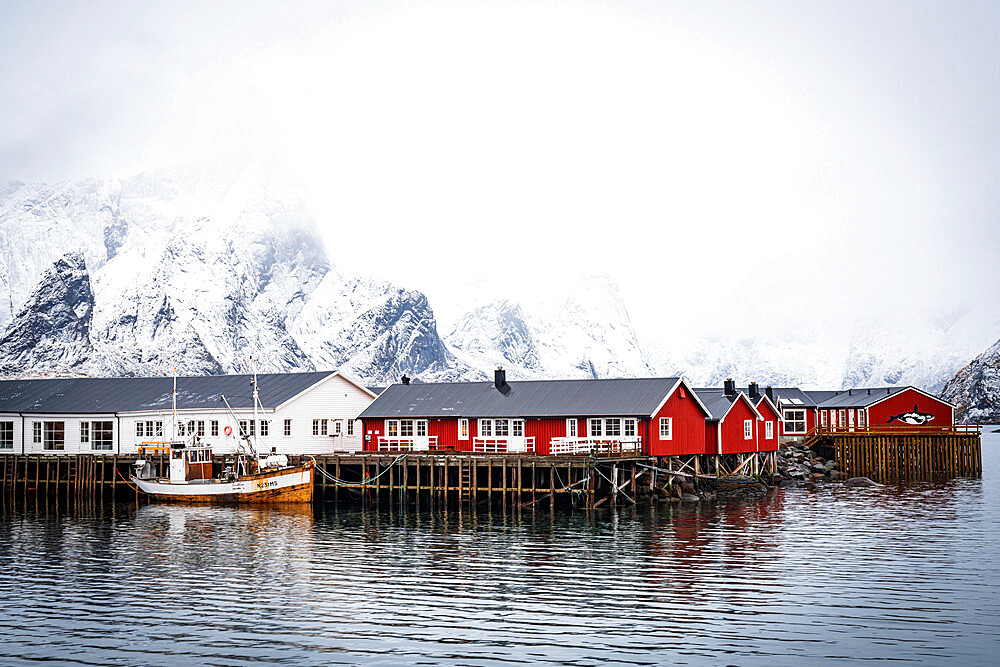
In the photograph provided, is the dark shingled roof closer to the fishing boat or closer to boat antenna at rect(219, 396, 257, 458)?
the fishing boat

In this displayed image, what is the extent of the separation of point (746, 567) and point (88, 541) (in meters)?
27.5

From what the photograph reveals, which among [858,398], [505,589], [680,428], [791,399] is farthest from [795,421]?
[505,589]

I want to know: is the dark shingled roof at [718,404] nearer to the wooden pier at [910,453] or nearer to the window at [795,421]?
the wooden pier at [910,453]

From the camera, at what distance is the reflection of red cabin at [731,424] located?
6750 cm

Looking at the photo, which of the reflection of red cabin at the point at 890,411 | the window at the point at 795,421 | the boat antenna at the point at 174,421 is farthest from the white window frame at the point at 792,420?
the boat antenna at the point at 174,421

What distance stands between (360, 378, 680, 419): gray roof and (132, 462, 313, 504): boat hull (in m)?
9.60

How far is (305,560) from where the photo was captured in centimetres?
→ 3906

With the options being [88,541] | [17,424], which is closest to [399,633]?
[88,541]

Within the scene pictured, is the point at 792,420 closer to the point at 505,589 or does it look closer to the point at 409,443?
the point at 409,443

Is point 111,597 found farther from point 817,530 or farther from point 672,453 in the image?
point 672,453

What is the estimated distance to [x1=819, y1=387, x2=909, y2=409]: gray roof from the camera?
348ft

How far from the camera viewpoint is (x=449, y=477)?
62.0 meters

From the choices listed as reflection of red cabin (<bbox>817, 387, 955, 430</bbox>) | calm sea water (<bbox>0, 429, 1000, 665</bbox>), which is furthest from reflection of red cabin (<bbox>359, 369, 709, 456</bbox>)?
reflection of red cabin (<bbox>817, 387, 955, 430</bbox>)

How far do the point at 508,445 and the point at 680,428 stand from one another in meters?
10.4
